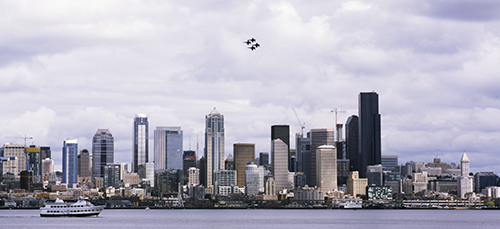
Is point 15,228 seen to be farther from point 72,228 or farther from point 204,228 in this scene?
point 204,228

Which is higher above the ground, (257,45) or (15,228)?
(257,45)

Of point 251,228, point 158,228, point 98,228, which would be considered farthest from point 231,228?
point 98,228

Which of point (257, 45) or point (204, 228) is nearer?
point (257, 45)

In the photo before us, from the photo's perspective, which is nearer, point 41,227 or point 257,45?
point 257,45

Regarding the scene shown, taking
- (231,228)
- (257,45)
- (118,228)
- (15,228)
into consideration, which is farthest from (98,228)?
(257,45)

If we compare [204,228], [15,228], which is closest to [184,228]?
[204,228]

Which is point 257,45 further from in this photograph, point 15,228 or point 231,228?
A: point 15,228

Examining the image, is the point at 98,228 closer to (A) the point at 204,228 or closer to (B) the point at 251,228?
(A) the point at 204,228

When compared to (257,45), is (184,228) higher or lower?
lower
